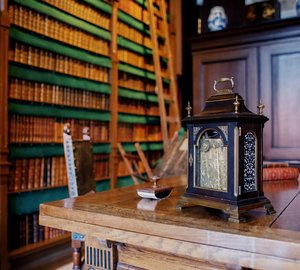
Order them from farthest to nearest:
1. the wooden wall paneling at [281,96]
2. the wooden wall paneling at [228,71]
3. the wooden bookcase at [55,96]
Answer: the wooden bookcase at [55,96], the wooden wall paneling at [228,71], the wooden wall paneling at [281,96]

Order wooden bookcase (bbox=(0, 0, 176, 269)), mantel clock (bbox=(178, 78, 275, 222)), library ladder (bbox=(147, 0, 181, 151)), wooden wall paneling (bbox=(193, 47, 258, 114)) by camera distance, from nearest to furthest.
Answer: mantel clock (bbox=(178, 78, 275, 222))
wooden wall paneling (bbox=(193, 47, 258, 114))
wooden bookcase (bbox=(0, 0, 176, 269))
library ladder (bbox=(147, 0, 181, 151))

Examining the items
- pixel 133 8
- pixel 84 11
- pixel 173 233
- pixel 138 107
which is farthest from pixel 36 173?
pixel 133 8

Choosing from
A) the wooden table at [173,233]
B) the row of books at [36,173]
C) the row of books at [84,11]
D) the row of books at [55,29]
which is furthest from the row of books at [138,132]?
the wooden table at [173,233]

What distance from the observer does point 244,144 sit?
0.92m

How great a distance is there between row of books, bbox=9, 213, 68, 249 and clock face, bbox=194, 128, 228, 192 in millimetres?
2102

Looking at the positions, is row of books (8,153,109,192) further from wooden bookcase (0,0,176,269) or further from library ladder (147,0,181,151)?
library ladder (147,0,181,151)

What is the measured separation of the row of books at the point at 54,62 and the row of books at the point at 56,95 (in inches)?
6.1

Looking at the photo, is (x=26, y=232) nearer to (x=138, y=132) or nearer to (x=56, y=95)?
(x=56, y=95)

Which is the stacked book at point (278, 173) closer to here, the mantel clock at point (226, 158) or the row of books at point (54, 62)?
the mantel clock at point (226, 158)

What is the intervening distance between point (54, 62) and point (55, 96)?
0.30 m

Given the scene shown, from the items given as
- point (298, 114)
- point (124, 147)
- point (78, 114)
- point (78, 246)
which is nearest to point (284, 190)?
point (78, 246)

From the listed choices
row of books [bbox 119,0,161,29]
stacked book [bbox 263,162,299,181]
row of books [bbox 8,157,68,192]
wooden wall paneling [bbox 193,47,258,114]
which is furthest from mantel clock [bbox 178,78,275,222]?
row of books [bbox 119,0,161,29]

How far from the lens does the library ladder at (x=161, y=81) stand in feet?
13.8

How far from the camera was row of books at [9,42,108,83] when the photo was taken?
2.70 metres
